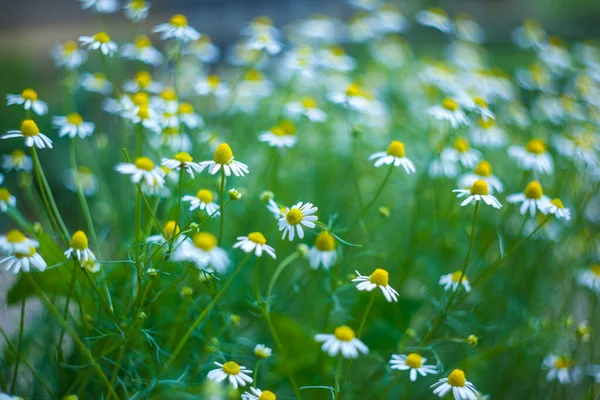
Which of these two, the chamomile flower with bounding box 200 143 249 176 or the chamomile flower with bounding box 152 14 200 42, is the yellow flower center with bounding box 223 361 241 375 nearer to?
the chamomile flower with bounding box 200 143 249 176

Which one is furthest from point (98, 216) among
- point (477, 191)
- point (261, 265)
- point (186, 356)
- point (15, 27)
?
point (15, 27)

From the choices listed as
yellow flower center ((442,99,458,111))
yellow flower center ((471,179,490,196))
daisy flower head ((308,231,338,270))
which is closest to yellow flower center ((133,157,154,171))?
daisy flower head ((308,231,338,270))

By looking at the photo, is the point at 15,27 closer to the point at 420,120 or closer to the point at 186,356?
the point at 420,120

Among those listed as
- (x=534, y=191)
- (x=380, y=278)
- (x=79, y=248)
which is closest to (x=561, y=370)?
(x=534, y=191)

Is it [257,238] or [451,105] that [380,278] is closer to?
[257,238]

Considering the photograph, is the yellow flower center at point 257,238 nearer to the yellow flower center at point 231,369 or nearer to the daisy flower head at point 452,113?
the yellow flower center at point 231,369

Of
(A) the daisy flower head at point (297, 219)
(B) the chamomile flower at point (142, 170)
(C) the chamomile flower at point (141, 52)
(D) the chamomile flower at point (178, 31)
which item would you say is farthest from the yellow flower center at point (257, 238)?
(C) the chamomile flower at point (141, 52)

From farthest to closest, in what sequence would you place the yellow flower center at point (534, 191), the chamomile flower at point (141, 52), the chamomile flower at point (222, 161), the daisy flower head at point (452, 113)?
the chamomile flower at point (141, 52), the daisy flower head at point (452, 113), the yellow flower center at point (534, 191), the chamomile flower at point (222, 161)
